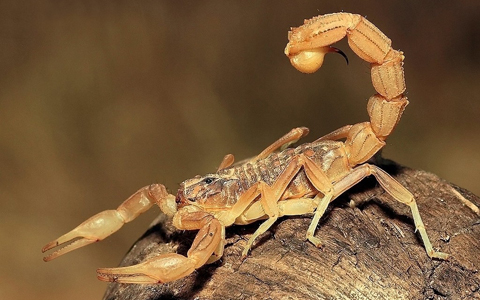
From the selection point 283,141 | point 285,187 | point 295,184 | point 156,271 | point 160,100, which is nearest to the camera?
point 156,271

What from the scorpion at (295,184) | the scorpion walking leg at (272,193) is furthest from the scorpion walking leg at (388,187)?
the scorpion walking leg at (272,193)

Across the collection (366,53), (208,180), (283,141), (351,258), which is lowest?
(351,258)

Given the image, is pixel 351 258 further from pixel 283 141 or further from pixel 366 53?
pixel 283 141

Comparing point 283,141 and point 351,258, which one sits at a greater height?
point 283,141

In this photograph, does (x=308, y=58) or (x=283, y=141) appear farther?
(x=283, y=141)

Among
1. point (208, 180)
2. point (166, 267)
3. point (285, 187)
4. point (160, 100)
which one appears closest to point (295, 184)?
point (285, 187)

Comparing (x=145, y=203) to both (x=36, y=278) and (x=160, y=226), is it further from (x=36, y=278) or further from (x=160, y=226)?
(x=36, y=278)

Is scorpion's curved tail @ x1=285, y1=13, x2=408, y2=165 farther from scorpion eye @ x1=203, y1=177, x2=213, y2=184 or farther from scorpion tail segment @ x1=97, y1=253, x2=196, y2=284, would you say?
scorpion tail segment @ x1=97, y1=253, x2=196, y2=284
